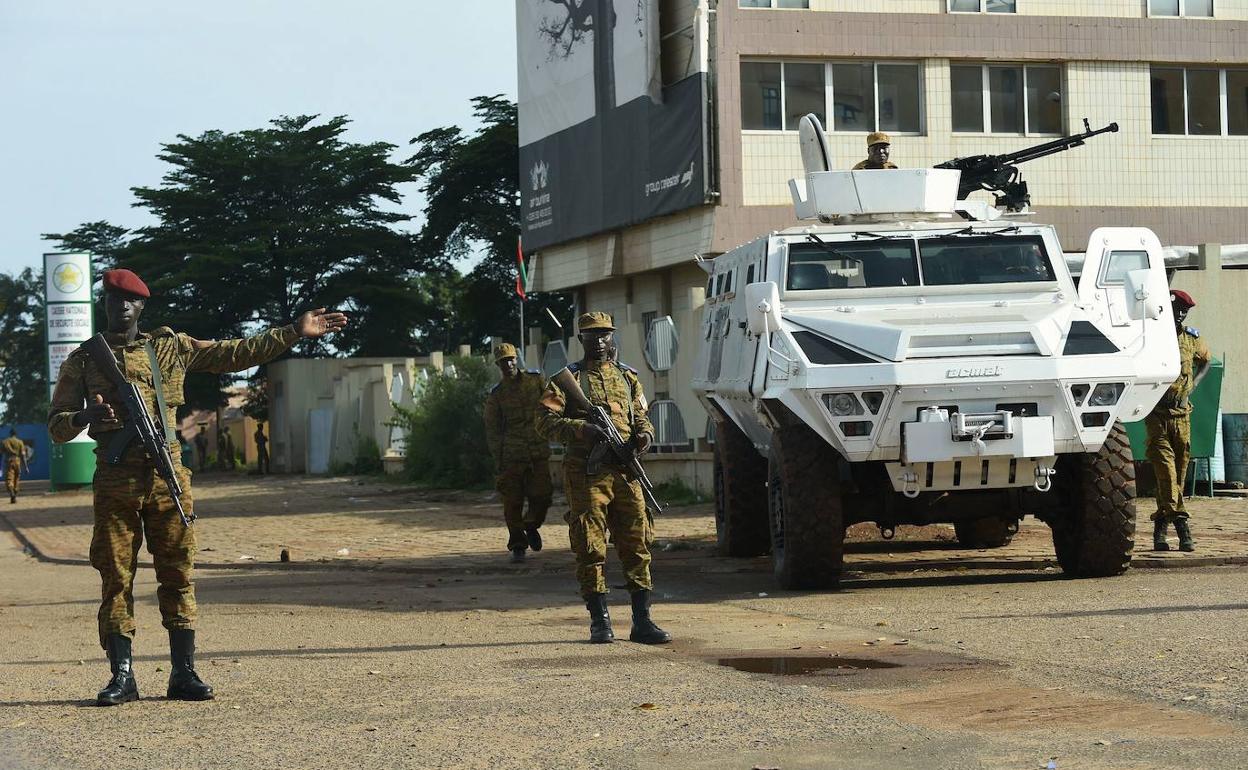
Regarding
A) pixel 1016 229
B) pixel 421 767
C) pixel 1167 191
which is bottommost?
pixel 421 767

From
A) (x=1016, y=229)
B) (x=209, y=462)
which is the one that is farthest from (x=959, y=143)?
(x=209, y=462)

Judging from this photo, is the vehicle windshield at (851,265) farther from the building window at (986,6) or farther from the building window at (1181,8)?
the building window at (1181,8)

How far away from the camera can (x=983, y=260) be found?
12.0 meters

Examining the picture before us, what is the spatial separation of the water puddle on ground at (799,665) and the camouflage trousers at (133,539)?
2.49m

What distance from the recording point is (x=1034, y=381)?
10.5 meters

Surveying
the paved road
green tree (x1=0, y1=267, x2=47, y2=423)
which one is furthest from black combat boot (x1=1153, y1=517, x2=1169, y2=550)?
green tree (x1=0, y1=267, x2=47, y2=423)

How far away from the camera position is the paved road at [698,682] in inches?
244

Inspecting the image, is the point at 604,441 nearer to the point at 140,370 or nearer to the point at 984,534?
the point at 140,370

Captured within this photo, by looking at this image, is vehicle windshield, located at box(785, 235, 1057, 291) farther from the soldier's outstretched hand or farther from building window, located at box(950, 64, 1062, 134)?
building window, located at box(950, 64, 1062, 134)

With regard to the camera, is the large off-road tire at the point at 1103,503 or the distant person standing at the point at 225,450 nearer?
the large off-road tire at the point at 1103,503

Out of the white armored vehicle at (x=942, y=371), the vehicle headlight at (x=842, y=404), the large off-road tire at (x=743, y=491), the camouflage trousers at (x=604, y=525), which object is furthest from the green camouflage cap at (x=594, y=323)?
the large off-road tire at (x=743, y=491)

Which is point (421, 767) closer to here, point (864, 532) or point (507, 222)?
point (864, 532)

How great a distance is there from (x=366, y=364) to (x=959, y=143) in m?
21.1

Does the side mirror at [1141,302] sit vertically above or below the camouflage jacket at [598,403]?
above
